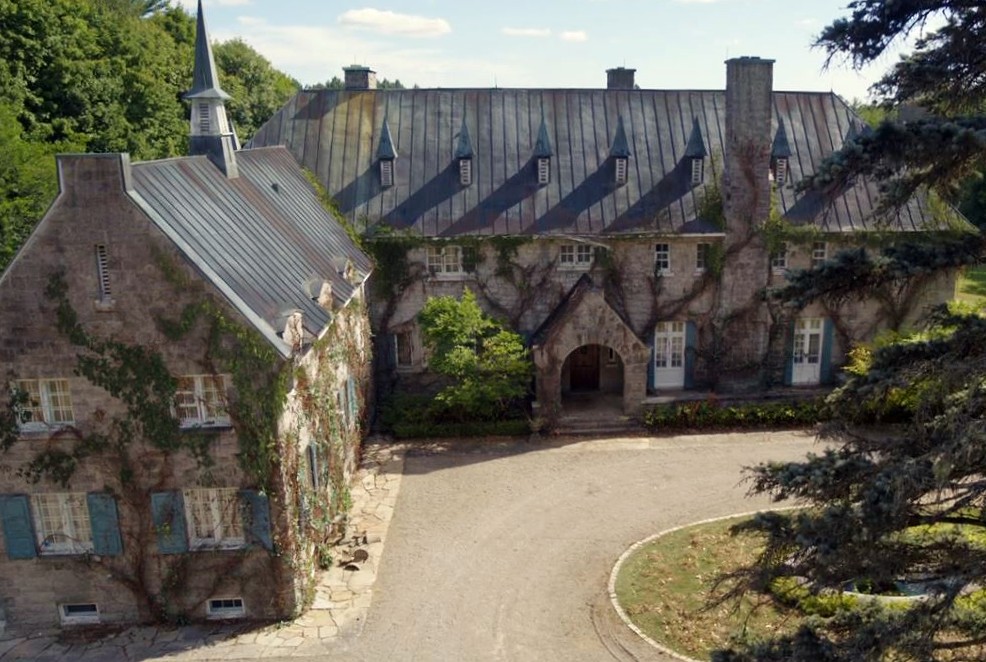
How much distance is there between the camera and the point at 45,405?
18109mm

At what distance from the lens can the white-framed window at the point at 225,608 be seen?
19.0m

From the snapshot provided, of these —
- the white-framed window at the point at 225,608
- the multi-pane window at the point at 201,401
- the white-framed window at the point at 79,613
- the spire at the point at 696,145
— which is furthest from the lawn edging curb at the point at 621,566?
the spire at the point at 696,145

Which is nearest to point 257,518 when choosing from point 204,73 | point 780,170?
point 204,73

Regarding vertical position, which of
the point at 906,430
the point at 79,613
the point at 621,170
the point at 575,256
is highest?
the point at 621,170

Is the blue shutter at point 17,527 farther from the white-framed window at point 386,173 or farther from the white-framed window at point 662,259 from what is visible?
the white-framed window at point 662,259

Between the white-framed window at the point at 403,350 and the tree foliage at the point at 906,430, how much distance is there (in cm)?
2216

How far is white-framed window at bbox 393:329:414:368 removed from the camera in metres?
32.0

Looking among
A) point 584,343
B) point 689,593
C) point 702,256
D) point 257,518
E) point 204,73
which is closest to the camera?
point 257,518

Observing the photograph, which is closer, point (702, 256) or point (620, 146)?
point (702, 256)

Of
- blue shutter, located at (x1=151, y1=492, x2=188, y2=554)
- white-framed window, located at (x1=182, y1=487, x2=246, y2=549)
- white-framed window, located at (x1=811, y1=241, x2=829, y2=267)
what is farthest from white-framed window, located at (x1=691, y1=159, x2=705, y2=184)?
blue shutter, located at (x1=151, y1=492, x2=188, y2=554)

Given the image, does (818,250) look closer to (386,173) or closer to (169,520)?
(386,173)

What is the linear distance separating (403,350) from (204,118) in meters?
11.9

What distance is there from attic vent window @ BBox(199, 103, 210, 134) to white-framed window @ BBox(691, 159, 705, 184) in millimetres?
17928

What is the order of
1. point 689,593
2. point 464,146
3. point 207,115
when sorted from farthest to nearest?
1. point 464,146
2. point 207,115
3. point 689,593
